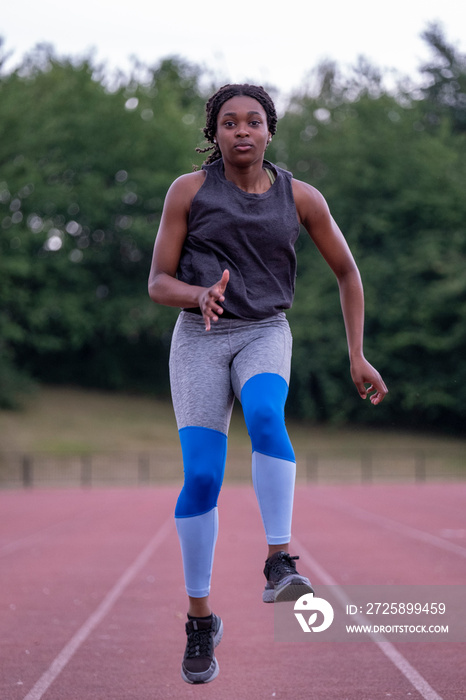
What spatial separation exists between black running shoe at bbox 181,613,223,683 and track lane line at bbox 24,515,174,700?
1484 mm

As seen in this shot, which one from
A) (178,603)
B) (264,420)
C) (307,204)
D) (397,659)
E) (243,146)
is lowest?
(178,603)

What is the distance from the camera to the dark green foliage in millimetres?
40500

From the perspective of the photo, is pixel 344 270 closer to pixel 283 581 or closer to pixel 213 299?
pixel 213 299

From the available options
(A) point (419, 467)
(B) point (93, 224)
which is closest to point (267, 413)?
(A) point (419, 467)

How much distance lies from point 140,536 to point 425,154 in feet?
107

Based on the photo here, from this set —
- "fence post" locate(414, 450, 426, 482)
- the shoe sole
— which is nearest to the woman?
the shoe sole

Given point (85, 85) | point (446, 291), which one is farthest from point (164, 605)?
point (85, 85)

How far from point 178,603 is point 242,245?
17.7 feet

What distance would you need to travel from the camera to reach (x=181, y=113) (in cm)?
4644

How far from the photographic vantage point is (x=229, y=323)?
3.69 meters

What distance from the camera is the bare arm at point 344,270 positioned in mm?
3795

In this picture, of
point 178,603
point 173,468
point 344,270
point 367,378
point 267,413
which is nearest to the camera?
point 267,413

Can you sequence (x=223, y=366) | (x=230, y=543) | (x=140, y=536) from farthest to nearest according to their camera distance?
(x=140, y=536) < (x=230, y=543) < (x=223, y=366)

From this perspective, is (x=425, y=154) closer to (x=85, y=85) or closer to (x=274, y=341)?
(x=85, y=85)
